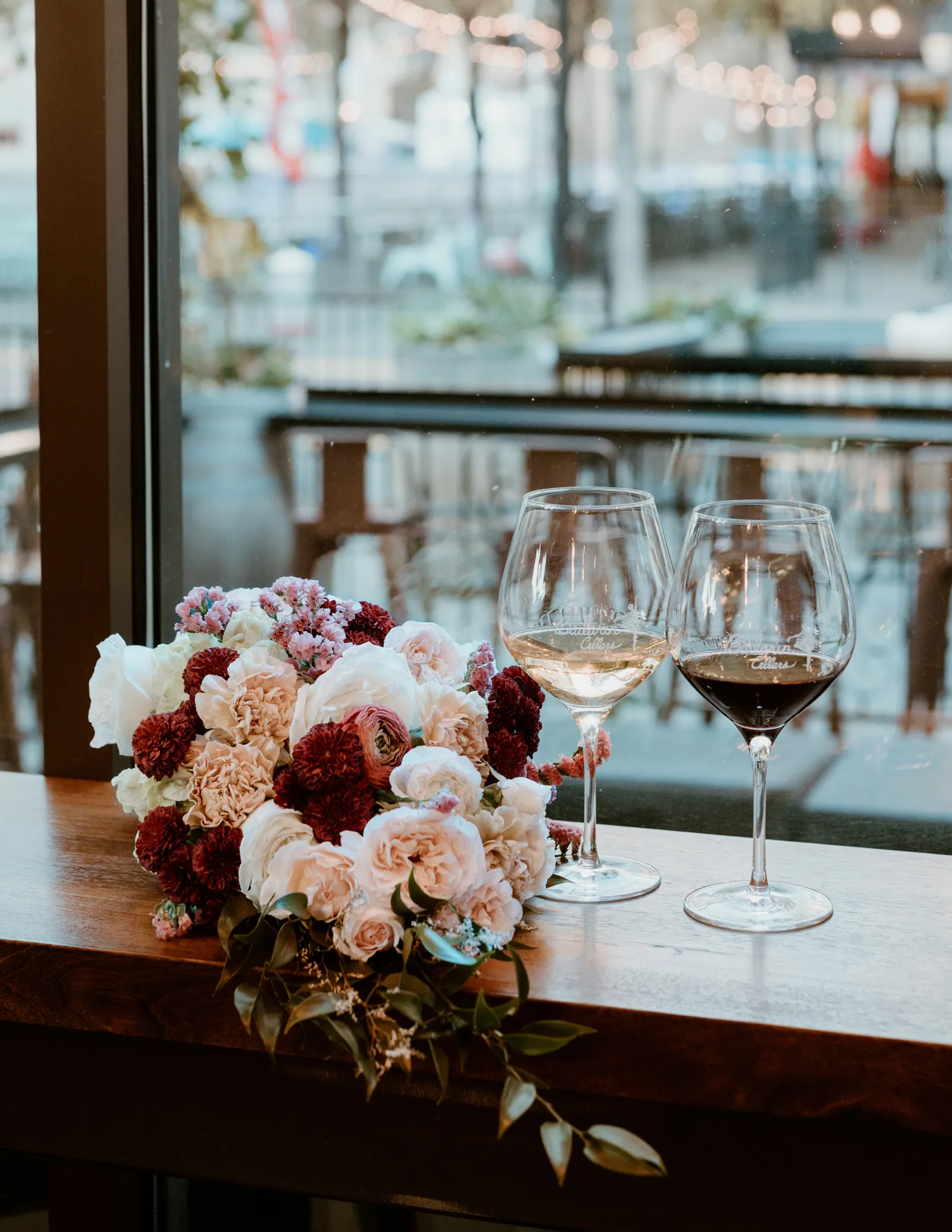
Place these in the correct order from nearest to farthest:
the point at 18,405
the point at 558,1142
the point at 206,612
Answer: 1. the point at 558,1142
2. the point at 206,612
3. the point at 18,405

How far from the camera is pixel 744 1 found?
1932mm

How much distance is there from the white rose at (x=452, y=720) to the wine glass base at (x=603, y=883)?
5.0 inches

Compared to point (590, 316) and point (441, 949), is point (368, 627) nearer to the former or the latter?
point (441, 949)

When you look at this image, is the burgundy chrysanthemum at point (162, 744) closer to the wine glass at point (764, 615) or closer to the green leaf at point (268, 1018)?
the green leaf at point (268, 1018)

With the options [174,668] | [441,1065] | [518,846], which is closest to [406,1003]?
[441,1065]

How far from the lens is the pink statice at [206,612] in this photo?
3.20ft

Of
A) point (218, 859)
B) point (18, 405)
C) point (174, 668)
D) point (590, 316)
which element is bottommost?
point (218, 859)

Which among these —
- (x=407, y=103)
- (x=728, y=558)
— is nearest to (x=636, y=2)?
(x=407, y=103)

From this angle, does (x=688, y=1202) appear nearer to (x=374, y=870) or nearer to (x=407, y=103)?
(x=374, y=870)

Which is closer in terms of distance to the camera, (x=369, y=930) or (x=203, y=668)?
(x=369, y=930)

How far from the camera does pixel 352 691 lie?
2.78 ft

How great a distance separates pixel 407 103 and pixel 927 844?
1.52m

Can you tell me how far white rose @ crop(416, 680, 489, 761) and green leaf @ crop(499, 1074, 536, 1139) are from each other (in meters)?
0.23

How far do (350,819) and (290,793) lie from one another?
0.04m
